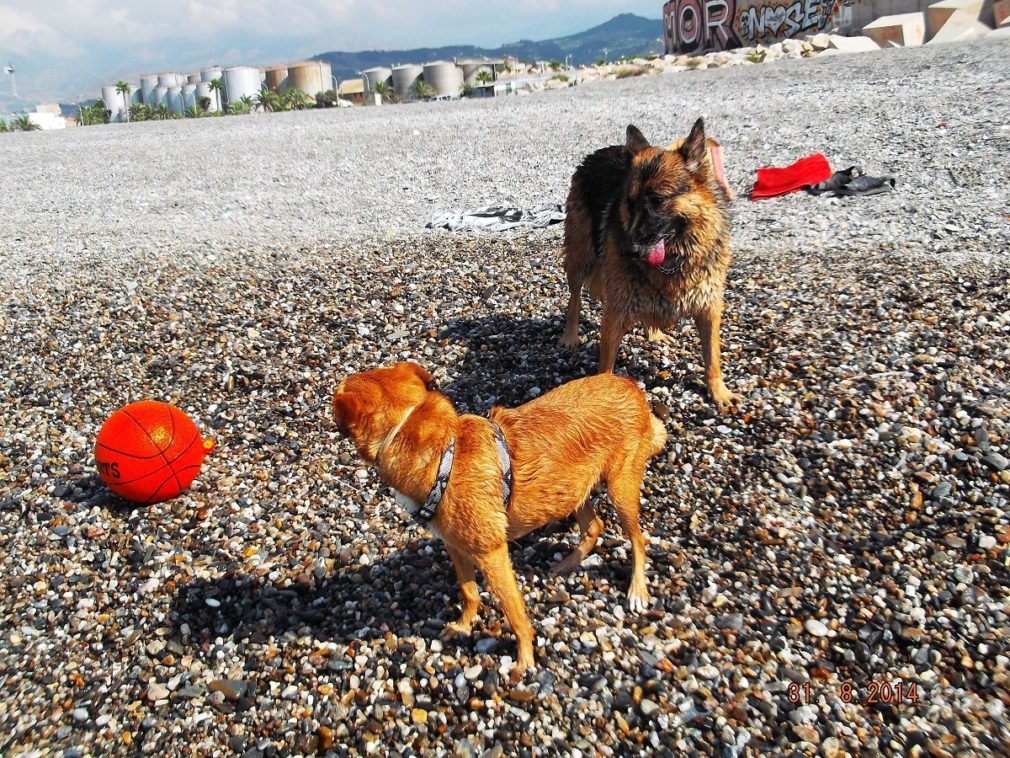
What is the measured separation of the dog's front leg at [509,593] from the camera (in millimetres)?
3898

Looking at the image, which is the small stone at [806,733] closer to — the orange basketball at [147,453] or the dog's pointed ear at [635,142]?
the dog's pointed ear at [635,142]

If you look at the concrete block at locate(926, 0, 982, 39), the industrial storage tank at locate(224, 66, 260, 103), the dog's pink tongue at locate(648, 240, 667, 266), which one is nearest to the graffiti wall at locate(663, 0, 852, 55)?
the concrete block at locate(926, 0, 982, 39)

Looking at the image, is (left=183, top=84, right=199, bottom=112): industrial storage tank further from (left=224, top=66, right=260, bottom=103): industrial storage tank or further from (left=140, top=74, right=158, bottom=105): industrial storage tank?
(left=140, top=74, right=158, bottom=105): industrial storage tank

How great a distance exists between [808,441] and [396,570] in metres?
3.46

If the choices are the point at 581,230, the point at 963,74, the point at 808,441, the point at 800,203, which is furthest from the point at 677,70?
the point at 808,441

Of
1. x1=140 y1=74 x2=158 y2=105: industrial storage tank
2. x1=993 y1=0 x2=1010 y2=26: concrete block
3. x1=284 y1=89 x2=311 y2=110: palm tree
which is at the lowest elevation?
x1=993 y1=0 x2=1010 y2=26: concrete block

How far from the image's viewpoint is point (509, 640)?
14.4 ft

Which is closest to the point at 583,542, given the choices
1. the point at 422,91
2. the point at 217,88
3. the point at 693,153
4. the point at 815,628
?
the point at 815,628

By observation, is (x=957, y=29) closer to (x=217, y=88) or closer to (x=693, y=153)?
(x=693, y=153)

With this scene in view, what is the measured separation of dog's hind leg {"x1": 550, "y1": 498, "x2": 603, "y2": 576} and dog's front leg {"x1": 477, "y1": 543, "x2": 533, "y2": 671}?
803 millimetres

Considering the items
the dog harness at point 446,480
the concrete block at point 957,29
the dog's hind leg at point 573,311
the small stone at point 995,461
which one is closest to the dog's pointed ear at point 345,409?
the dog harness at point 446,480

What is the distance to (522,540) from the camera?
5258 mm

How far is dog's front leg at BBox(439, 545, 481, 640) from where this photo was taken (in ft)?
14.1
